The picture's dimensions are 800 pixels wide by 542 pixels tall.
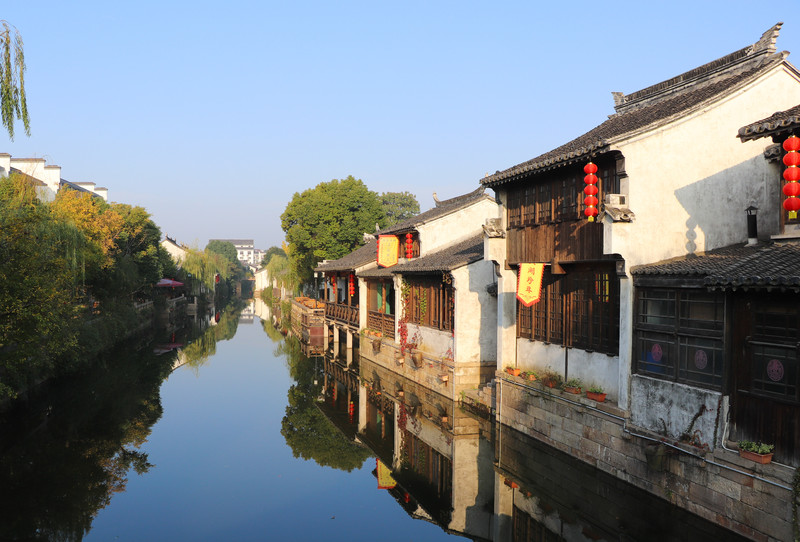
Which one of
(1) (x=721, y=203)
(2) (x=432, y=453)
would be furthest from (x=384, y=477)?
(1) (x=721, y=203)

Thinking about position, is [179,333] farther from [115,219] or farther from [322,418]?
[322,418]

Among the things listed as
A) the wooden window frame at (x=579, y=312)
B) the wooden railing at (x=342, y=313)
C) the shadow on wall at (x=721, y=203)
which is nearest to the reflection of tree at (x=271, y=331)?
the wooden railing at (x=342, y=313)

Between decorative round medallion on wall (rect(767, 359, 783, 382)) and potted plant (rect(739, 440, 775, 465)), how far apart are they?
0.99m

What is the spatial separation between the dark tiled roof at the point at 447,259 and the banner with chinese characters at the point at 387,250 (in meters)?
0.36

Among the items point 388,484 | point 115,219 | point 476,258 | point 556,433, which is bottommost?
point 388,484

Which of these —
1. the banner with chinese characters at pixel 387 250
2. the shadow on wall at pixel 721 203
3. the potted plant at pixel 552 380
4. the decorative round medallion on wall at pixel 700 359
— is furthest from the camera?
the banner with chinese characters at pixel 387 250

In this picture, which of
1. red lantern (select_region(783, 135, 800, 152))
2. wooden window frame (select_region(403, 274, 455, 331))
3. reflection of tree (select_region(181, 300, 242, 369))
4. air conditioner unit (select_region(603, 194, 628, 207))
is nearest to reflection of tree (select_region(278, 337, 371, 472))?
wooden window frame (select_region(403, 274, 455, 331))

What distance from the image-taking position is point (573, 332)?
13.9 meters

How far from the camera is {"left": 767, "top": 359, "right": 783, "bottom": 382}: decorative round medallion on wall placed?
8.66 metres

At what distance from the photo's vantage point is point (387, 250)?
89.3ft

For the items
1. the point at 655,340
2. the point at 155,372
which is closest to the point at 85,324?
the point at 155,372

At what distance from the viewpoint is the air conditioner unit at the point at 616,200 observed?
11.3 metres

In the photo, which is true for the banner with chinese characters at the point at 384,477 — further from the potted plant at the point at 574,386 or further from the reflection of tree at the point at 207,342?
the reflection of tree at the point at 207,342

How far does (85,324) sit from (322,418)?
41.4 ft
